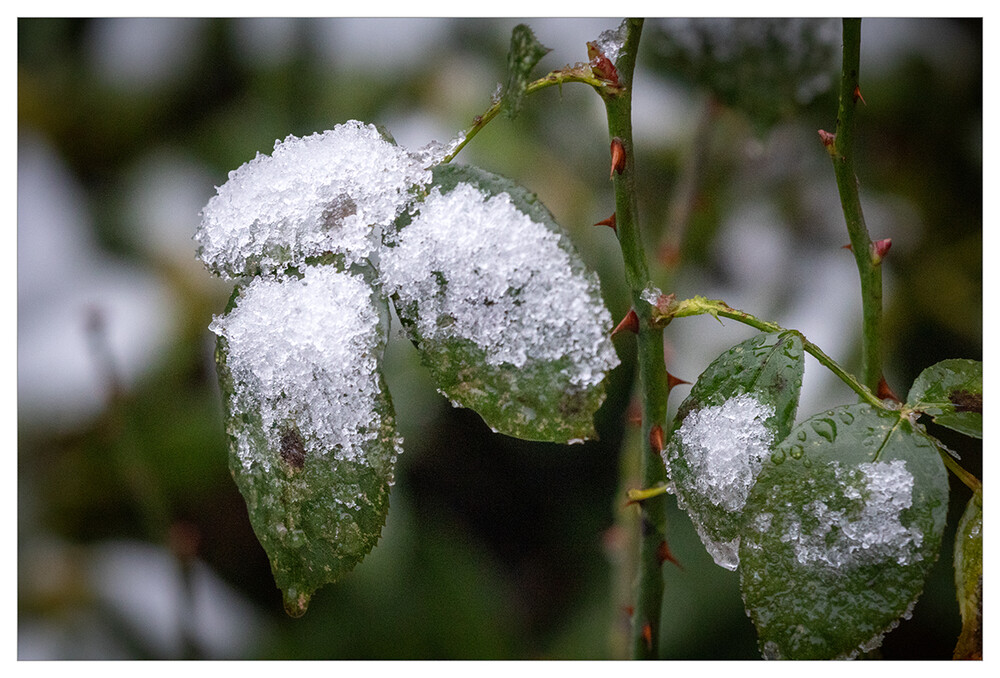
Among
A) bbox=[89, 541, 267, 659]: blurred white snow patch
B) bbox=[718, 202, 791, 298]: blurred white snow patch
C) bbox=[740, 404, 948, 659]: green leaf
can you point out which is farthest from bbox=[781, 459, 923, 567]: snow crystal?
bbox=[89, 541, 267, 659]: blurred white snow patch

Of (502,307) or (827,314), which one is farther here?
(827,314)

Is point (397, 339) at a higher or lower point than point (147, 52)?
lower

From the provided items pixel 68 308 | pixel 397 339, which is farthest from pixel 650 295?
pixel 68 308

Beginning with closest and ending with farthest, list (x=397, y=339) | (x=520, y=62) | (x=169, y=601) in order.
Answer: (x=520, y=62) < (x=397, y=339) < (x=169, y=601)

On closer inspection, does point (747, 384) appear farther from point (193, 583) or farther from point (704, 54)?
point (193, 583)

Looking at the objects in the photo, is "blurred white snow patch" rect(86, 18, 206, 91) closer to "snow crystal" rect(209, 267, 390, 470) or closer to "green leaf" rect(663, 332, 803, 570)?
"snow crystal" rect(209, 267, 390, 470)

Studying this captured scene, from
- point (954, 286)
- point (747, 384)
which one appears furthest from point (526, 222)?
point (954, 286)

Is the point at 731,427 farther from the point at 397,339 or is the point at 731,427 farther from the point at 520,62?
the point at 397,339
